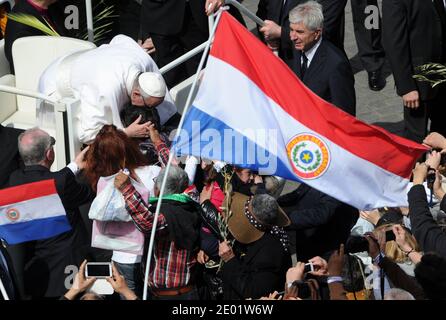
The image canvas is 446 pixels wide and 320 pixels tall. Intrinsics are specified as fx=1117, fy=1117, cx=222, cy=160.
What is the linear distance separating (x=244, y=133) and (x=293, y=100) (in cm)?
41

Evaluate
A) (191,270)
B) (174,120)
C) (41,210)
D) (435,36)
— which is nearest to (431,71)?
(435,36)

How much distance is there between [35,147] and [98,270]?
1.27m

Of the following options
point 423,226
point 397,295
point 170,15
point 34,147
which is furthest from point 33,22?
point 397,295

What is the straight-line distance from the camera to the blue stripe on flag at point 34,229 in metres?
7.20

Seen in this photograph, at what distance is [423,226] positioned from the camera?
21.2 feet

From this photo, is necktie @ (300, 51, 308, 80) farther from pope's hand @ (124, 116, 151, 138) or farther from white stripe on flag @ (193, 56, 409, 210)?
white stripe on flag @ (193, 56, 409, 210)

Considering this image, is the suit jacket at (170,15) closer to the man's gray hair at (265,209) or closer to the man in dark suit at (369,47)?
the man in dark suit at (369,47)

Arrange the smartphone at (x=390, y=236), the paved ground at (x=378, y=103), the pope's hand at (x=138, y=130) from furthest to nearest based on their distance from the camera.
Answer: the paved ground at (x=378, y=103), the pope's hand at (x=138, y=130), the smartphone at (x=390, y=236)

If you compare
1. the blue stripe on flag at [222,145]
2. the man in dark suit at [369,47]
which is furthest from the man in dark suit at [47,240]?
the man in dark suit at [369,47]

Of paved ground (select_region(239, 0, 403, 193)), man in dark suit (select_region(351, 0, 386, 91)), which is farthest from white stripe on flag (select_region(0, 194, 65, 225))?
man in dark suit (select_region(351, 0, 386, 91))

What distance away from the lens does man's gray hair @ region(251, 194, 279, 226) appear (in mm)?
6699

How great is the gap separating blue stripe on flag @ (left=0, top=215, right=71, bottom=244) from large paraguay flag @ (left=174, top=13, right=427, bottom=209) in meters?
1.07

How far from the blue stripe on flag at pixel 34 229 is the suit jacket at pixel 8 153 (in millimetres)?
936

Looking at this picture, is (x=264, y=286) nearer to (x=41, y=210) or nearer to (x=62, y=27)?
(x=41, y=210)
